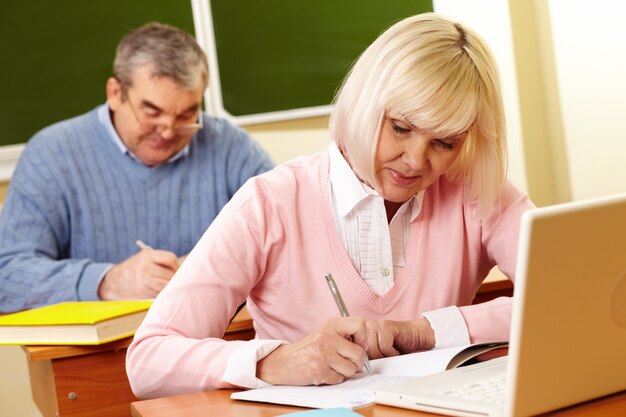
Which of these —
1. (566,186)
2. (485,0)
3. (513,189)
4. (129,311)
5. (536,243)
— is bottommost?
(566,186)

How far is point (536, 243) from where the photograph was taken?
96cm

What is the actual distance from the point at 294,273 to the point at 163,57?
4.88ft

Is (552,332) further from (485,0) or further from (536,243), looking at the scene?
(485,0)

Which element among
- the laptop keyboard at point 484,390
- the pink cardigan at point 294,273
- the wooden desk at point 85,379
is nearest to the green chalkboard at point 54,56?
the wooden desk at point 85,379

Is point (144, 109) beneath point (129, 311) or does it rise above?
above

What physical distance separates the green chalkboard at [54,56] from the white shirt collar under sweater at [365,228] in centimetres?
198

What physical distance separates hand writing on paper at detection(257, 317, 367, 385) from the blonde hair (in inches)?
15.0

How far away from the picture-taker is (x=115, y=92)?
312 cm

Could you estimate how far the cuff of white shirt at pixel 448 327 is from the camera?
160 cm

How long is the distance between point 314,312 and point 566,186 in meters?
2.31

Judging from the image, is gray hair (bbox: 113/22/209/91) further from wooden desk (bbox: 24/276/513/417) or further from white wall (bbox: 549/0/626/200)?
white wall (bbox: 549/0/626/200)

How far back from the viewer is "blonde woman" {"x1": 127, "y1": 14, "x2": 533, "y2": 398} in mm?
1564

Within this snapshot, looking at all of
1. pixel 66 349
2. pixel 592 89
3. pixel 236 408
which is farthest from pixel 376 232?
pixel 592 89

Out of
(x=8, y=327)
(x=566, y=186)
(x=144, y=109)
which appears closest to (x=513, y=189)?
(x=8, y=327)
